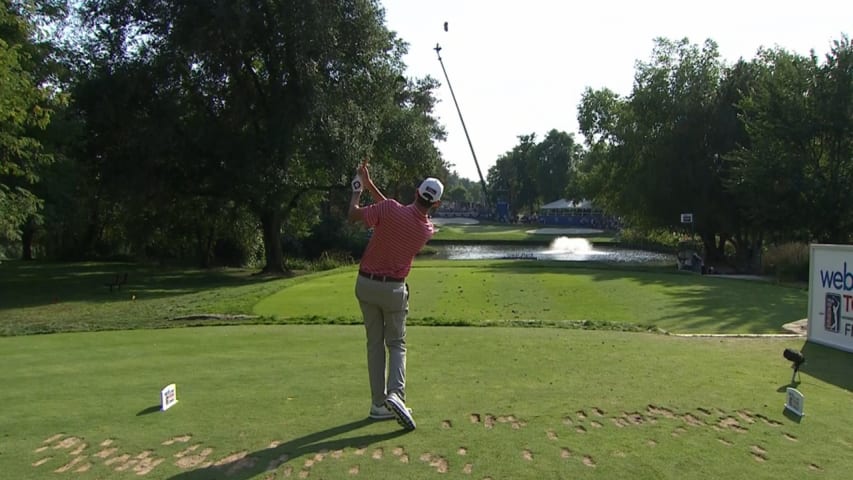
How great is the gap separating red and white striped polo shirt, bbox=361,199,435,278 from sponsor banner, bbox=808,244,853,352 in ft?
27.7

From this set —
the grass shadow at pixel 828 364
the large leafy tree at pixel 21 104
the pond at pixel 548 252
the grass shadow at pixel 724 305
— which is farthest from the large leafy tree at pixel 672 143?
the large leafy tree at pixel 21 104

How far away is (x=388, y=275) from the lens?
5.89 m

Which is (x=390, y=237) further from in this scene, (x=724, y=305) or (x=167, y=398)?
(x=724, y=305)

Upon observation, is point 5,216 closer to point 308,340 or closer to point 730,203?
point 308,340

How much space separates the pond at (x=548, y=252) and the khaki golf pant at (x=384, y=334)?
46580mm

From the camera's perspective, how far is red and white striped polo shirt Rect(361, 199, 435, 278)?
231 inches

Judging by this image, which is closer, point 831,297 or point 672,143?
point 831,297

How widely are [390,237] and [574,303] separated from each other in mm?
12715

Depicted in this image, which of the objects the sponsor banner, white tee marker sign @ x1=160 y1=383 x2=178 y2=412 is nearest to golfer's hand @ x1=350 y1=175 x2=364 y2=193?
white tee marker sign @ x1=160 y1=383 x2=178 y2=412

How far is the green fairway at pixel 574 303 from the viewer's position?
14719 millimetres

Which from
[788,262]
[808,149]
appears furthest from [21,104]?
[808,149]

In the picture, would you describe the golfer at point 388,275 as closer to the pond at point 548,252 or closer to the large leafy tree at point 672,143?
the large leafy tree at point 672,143

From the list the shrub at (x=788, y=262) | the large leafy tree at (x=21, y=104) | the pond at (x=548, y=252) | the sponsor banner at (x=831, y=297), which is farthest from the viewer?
the pond at (x=548, y=252)

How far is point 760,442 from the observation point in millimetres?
5453
